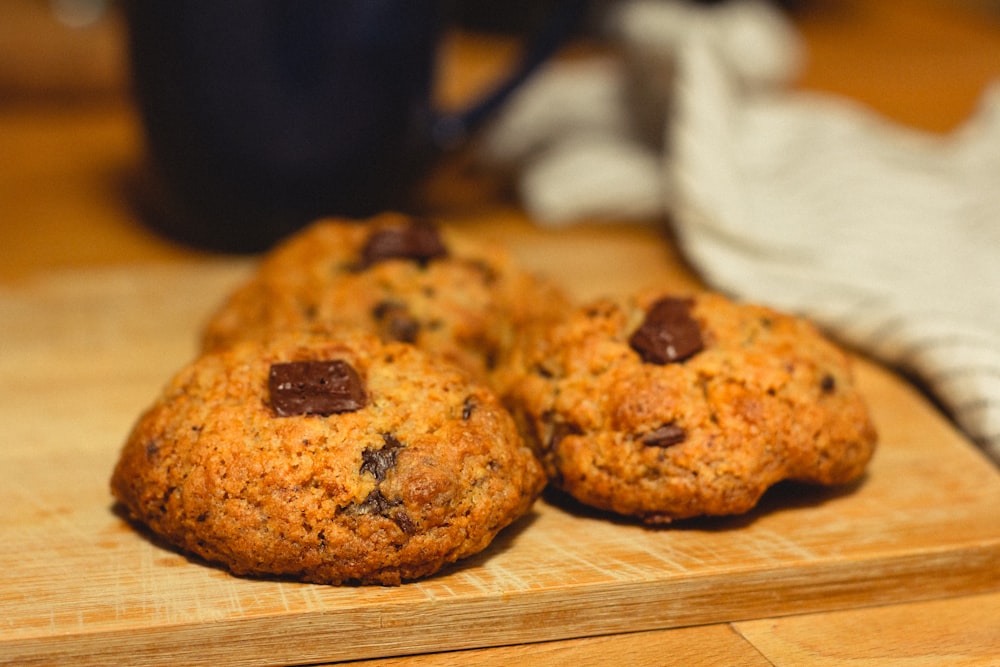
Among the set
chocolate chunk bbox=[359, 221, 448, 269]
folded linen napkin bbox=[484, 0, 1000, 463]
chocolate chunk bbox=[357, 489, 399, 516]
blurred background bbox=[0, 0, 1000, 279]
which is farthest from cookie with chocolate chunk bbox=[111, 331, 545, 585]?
blurred background bbox=[0, 0, 1000, 279]

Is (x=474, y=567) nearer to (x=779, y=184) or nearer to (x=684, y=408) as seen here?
(x=684, y=408)

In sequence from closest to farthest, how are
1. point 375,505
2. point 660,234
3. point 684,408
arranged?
point 375,505 → point 684,408 → point 660,234

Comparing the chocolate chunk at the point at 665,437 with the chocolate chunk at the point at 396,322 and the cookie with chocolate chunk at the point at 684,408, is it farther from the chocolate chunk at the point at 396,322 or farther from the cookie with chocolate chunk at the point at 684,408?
the chocolate chunk at the point at 396,322

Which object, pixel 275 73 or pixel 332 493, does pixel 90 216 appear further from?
pixel 332 493

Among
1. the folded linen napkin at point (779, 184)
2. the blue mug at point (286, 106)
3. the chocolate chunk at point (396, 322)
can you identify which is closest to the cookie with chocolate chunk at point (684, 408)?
the chocolate chunk at point (396, 322)

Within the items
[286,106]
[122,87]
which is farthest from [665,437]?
[122,87]

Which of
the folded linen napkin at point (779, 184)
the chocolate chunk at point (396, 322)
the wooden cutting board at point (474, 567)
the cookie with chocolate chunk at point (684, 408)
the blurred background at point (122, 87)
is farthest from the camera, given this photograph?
the blurred background at point (122, 87)
